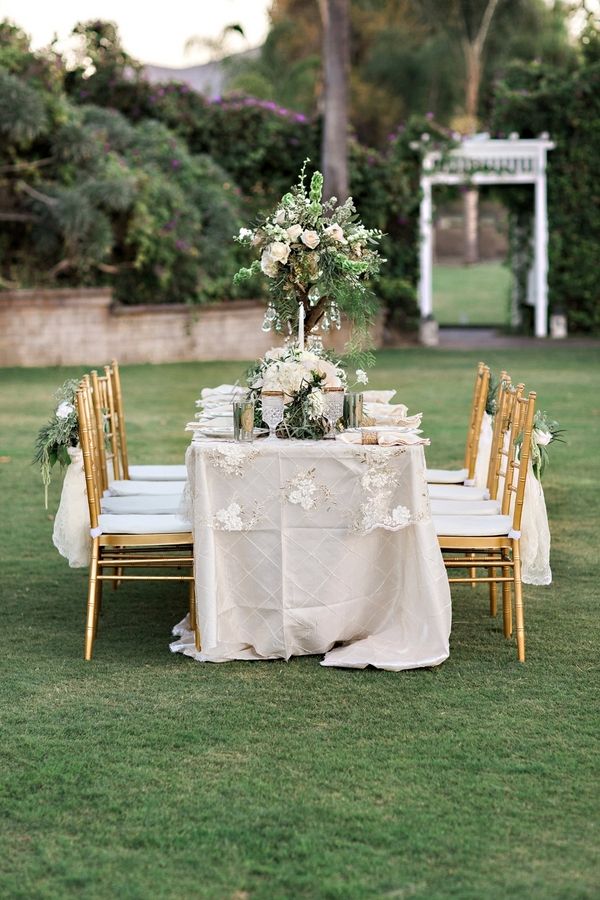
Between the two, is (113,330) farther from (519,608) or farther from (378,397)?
(519,608)

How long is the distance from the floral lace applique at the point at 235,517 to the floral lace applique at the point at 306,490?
15cm

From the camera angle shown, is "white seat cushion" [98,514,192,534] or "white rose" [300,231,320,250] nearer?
"white seat cushion" [98,514,192,534]

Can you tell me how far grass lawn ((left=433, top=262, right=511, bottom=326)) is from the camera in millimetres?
28844

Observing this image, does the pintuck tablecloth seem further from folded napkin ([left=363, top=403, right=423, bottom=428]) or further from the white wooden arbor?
the white wooden arbor

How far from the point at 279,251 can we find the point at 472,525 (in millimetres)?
1392

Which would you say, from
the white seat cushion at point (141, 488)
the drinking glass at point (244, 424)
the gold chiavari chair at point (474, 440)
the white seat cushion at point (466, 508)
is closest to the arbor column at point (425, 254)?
the gold chiavari chair at point (474, 440)

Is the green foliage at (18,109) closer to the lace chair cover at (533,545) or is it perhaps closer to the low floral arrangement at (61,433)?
the low floral arrangement at (61,433)

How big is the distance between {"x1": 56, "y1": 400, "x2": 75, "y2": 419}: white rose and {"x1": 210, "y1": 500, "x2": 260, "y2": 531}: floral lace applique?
3.16 feet

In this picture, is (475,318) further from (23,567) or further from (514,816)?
(514,816)

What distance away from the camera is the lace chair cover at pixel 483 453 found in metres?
6.77

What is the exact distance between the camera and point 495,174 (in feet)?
71.6

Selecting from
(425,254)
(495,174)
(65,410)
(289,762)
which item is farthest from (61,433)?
(495,174)

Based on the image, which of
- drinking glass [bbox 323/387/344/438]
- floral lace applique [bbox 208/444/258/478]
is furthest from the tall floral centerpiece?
floral lace applique [bbox 208/444/258/478]

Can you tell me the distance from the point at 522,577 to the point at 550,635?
0.29m
